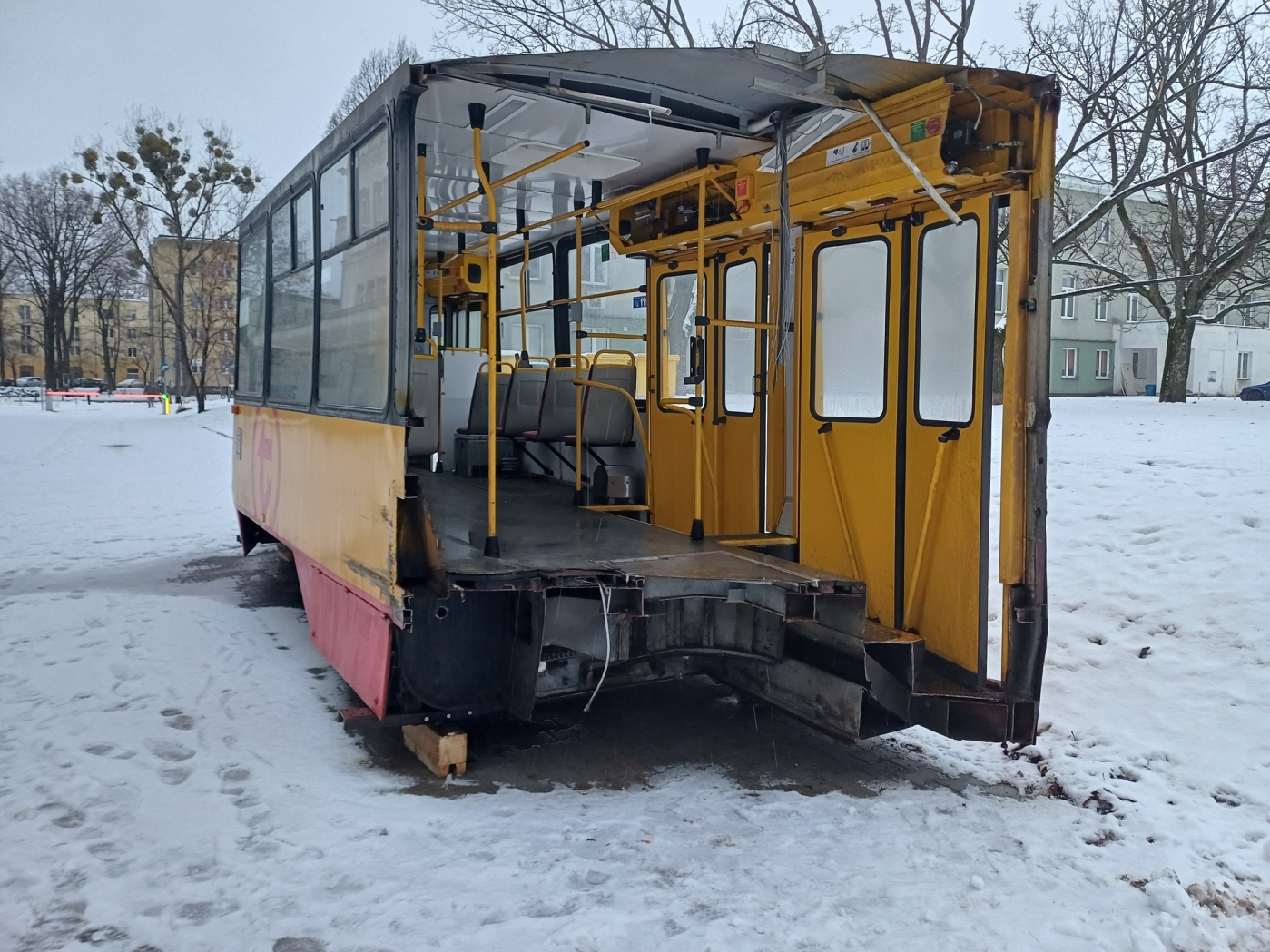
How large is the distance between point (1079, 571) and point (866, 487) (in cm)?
322

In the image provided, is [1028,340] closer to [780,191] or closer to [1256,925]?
[780,191]

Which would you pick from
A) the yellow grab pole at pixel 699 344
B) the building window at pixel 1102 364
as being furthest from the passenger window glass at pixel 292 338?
the building window at pixel 1102 364

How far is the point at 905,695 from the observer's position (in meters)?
4.63

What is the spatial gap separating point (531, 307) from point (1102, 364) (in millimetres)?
38487

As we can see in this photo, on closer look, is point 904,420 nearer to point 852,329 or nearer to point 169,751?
point 852,329

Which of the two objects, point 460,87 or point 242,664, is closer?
point 460,87

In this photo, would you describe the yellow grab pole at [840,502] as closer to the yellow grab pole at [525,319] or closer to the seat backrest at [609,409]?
the seat backrest at [609,409]

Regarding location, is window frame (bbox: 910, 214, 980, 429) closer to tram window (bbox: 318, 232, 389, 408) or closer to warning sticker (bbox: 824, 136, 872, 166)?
warning sticker (bbox: 824, 136, 872, 166)

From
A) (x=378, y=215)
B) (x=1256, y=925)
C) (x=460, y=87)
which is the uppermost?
(x=460, y=87)

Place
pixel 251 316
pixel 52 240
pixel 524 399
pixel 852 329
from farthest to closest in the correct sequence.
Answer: pixel 52 240 < pixel 524 399 < pixel 251 316 < pixel 852 329

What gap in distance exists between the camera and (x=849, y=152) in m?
5.00

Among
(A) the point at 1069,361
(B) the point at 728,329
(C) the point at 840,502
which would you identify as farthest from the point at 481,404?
(A) the point at 1069,361

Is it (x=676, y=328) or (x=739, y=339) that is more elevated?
(x=676, y=328)

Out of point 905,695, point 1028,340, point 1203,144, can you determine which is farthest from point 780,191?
point 1203,144
